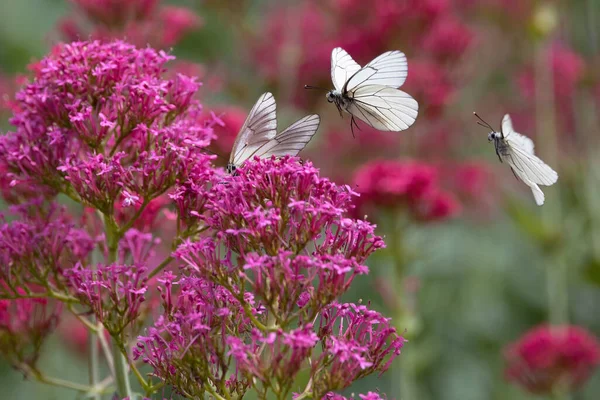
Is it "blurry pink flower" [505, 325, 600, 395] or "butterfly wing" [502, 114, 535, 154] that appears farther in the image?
"blurry pink flower" [505, 325, 600, 395]

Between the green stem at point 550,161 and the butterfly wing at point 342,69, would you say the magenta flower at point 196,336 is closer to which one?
the butterfly wing at point 342,69

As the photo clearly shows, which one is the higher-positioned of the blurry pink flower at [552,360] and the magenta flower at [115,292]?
the blurry pink flower at [552,360]

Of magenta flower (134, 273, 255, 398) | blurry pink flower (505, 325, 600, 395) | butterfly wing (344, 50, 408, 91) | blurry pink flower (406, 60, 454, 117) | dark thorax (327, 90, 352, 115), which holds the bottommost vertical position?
magenta flower (134, 273, 255, 398)

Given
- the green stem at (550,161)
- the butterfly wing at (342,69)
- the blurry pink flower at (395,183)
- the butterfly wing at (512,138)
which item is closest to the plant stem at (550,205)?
the green stem at (550,161)

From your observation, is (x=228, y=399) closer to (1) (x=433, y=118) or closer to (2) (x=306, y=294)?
(2) (x=306, y=294)

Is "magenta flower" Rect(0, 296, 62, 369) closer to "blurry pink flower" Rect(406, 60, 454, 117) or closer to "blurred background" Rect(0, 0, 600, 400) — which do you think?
"blurred background" Rect(0, 0, 600, 400)

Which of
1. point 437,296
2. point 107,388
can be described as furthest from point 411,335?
point 107,388

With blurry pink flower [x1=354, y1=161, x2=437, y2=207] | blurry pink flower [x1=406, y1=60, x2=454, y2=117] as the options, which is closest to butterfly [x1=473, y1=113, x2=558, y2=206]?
blurry pink flower [x1=354, y1=161, x2=437, y2=207]

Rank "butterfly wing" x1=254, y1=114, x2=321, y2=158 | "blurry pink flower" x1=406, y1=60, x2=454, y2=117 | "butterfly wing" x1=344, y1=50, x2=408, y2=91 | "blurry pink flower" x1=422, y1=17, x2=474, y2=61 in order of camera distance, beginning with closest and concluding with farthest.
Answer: "butterfly wing" x1=254, y1=114, x2=321, y2=158, "butterfly wing" x1=344, y1=50, x2=408, y2=91, "blurry pink flower" x1=406, y1=60, x2=454, y2=117, "blurry pink flower" x1=422, y1=17, x2=474, y2=61
